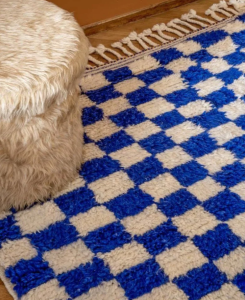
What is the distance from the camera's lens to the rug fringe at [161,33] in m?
1.79

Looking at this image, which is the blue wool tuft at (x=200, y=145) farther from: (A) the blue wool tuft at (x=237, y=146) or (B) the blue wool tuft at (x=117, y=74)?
(B) the blue wool tuft at (x=117, y=74)

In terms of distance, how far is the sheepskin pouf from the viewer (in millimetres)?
1039

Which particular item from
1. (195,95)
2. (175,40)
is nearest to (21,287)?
(195,95)

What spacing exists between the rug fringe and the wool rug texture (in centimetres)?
10

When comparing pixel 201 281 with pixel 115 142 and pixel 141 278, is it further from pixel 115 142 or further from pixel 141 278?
pixel 115 142

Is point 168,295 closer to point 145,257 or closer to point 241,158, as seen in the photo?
point 145,257

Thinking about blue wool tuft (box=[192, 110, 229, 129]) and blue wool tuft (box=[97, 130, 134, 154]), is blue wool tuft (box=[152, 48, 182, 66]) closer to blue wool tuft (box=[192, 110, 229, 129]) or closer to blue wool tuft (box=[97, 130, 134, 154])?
blue wool tuft (box=[192, 110, 229, 129])

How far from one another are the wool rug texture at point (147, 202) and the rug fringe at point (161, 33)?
0.34ft

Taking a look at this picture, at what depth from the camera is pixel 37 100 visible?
1.04 metres

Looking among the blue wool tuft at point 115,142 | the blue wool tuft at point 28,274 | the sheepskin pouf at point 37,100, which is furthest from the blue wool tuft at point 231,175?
the blue wool tuft at point 28,274

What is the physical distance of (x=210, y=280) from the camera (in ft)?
3.43

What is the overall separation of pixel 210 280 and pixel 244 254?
0.11 metres

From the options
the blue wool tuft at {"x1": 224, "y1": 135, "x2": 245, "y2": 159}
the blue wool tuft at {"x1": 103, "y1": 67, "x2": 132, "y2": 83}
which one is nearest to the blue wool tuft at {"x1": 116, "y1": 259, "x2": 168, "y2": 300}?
the blue wool tuft at {"x1": 224, "y1": 135, "x2": 245, "y2": 159}

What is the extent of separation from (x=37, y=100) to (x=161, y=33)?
991mm
